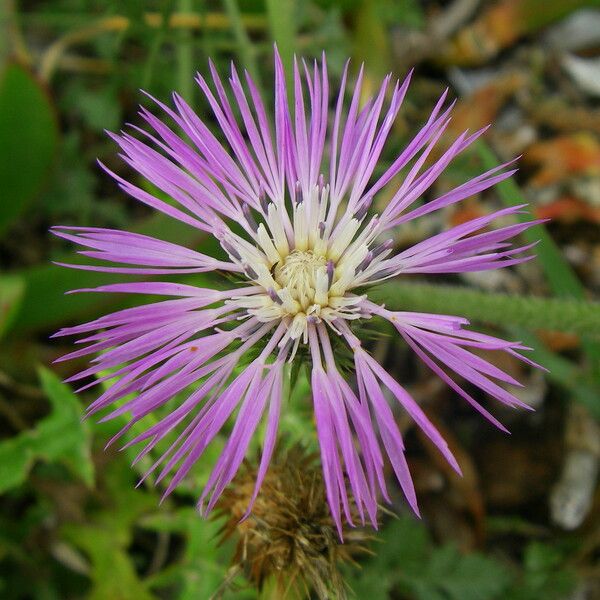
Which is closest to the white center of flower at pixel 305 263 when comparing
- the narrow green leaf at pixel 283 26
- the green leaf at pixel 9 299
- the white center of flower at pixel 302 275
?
the white center of flower at pixel 302 275

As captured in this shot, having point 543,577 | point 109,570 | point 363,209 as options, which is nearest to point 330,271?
point 363,209

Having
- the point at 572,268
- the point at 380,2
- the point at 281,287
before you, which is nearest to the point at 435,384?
the point at 572,268

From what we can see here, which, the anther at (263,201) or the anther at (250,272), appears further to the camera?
the anther at (263,201)

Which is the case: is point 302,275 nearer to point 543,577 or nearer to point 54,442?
point 54,442

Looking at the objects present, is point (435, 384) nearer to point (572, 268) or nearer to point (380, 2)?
point (572, 268)

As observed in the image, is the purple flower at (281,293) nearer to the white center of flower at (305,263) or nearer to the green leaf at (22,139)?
the white center of flower at (305,263)
